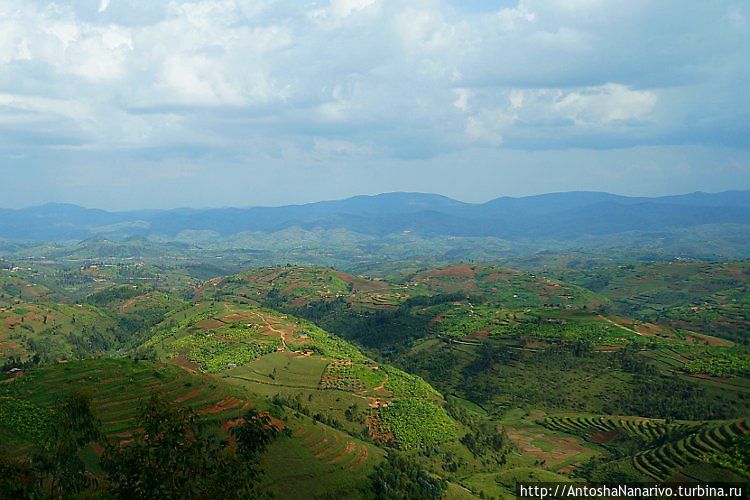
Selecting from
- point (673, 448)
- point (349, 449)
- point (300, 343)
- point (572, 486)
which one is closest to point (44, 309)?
point (300, 343)

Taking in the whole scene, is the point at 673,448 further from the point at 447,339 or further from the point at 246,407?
the point at 447,339

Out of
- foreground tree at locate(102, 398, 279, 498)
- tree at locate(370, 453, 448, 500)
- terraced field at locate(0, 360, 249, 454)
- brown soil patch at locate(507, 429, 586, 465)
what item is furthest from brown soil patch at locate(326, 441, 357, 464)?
foreground tree at locate(102, 398, 279, 498)

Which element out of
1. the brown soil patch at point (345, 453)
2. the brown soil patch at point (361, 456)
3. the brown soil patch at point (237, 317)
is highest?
the brown soil patch at point (237, 317)

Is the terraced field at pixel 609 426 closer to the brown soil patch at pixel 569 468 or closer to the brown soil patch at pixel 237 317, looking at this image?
the brown soil patch at pixel 569 468

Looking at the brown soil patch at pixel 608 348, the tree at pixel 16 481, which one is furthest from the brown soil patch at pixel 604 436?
the tree at pixel 16 481

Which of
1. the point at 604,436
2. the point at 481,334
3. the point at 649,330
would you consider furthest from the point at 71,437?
the point at 649,330

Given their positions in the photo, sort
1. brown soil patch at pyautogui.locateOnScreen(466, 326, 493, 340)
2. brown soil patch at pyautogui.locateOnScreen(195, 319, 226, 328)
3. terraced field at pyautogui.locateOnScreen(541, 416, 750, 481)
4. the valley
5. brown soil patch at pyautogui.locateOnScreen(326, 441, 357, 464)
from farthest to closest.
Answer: brown soil patch at pyautogui.locateOnScreen(466, 326, 493, 340) → brown soil patch at pyautogui.locateOnScreen(195, 319, 226, 328) → terraced field at pyautogui.locateOnScreen(541, 416, 750, 481) → the valley → brown soil patch at pyautogui.locateOnScreen(326, 441, 357, 464)

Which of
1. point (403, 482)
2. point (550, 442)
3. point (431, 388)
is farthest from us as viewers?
point (431, 388)

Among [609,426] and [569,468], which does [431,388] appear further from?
[609,426]

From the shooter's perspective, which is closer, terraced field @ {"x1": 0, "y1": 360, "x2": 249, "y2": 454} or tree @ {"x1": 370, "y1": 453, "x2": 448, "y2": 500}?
tree @ {"x1": 370, "y1": 453, "x2": 448, "y2": 500}

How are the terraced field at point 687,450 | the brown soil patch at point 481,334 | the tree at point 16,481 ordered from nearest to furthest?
the tree at point 16,481 < the terraced field at point 687,450 < the brown soil patch at point 481,334

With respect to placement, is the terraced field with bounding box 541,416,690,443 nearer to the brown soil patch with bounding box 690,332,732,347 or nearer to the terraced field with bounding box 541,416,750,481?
the terraced field with bounding box 541,416,750,481
